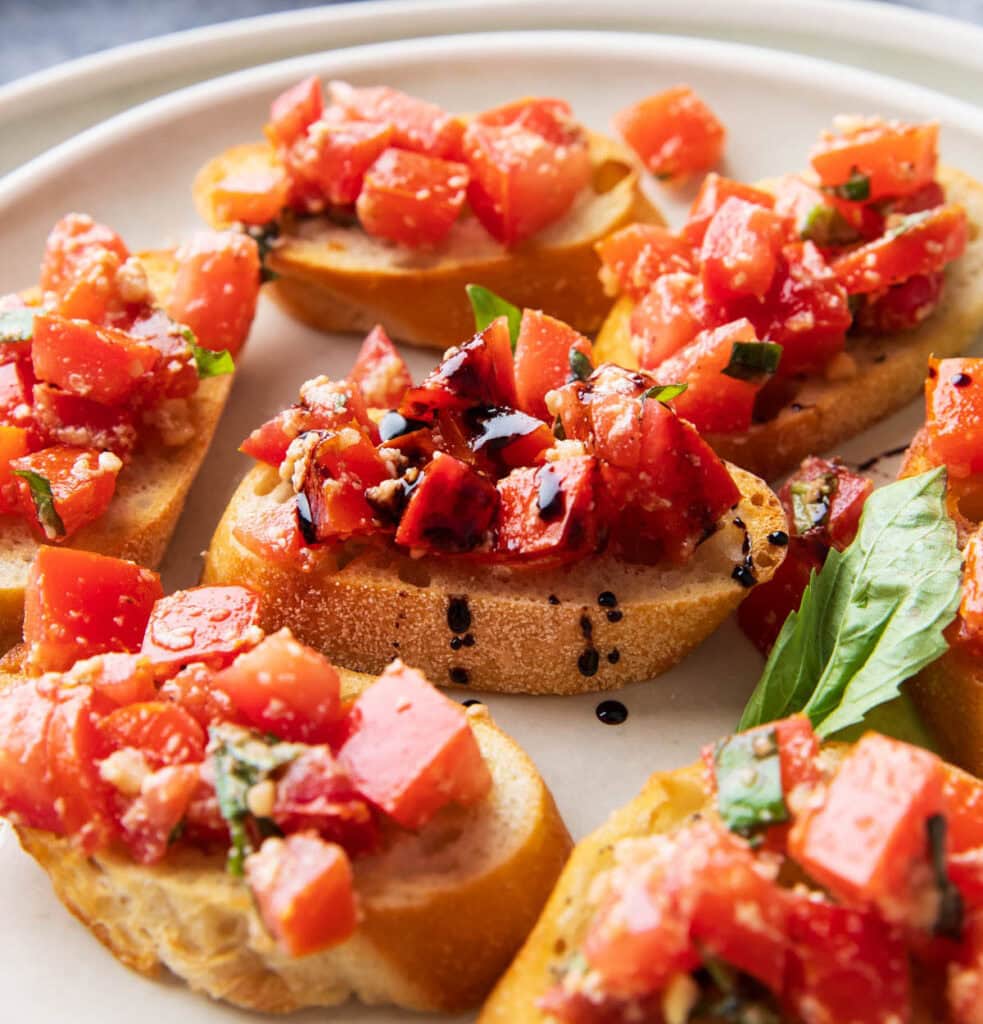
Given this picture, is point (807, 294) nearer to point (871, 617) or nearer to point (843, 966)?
point (871, 617)

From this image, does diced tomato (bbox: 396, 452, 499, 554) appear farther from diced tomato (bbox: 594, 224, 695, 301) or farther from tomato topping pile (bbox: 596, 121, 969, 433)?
diced tomato (bbox: 594, 224, 695, 301)

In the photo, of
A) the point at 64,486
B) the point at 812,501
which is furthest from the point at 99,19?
Answer: the point at 812,501

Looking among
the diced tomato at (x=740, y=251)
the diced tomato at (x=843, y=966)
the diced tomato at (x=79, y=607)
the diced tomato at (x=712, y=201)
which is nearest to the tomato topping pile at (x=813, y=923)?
the diced tomato at (x=843, y=966)

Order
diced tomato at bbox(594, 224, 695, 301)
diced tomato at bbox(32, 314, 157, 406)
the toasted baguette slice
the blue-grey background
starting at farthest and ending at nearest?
the blue-grey background < diced tomato at bbox(594, 224, 695, 301) < the toasted baguette slice < diced tomato at bbox(32, 314, 157, 406)

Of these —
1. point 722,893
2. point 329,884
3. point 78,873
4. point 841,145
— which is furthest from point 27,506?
point 841,145

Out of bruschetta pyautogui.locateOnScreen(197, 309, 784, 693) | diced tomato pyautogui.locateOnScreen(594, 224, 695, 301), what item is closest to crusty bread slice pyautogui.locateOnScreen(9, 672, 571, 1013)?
bruschetta pyautogui.locateOnScreen(197, 309, 784, 693)

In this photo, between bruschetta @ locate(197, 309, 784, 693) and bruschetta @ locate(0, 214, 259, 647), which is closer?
bruschetta @ locate(197, 309, 784, 693)
